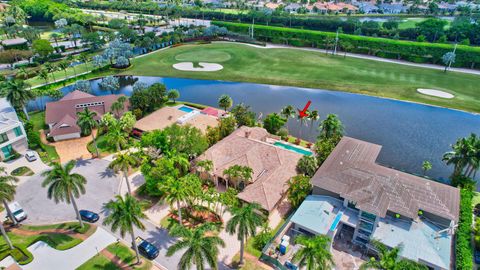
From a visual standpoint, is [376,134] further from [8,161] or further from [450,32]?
[450,32]

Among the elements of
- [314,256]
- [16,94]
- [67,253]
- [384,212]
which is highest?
[16,94]

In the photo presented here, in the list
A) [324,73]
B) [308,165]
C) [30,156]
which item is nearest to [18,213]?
[30,156]

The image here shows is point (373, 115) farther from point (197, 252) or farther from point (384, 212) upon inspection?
point (197, 252)

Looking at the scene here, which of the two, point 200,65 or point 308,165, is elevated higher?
point 200,65

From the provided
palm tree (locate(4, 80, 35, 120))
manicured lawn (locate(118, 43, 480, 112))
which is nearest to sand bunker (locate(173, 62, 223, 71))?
manicured lawn (locate(118, 43, 480, 112))

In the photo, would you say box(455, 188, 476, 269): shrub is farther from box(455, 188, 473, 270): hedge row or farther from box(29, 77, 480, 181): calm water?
box(29, 77, 480, 181): calm water

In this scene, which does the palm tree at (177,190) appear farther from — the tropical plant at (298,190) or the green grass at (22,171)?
the green grass at (22,171)

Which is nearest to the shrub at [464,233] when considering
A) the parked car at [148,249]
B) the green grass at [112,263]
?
the parked car at [148,249]
